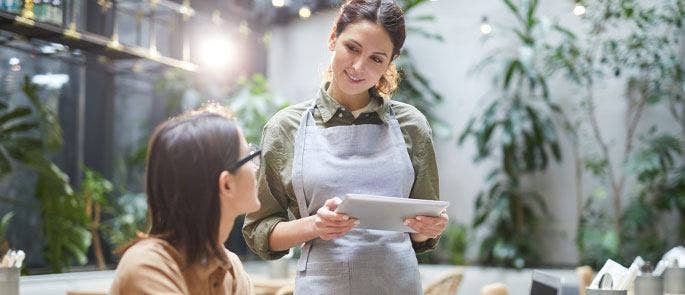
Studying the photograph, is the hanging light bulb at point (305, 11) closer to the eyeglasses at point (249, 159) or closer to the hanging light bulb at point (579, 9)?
the hanging light bulb at point (579, 9)

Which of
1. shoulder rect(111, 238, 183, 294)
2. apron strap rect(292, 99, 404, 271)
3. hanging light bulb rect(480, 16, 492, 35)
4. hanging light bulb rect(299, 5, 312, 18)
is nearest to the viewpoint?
shoulder rect(111, 238, 183, 294)

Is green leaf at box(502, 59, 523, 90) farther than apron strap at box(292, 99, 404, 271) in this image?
Yes

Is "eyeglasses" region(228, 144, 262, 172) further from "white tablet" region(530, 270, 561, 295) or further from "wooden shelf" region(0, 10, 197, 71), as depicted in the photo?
"wooden shelf" region(0, 10, 197, 71)

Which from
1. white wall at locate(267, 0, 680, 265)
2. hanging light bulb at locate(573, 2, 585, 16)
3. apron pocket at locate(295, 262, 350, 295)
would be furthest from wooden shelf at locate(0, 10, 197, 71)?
apron pocket at locate(295, 262, 350, 295)

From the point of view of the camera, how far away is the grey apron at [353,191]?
2100mm

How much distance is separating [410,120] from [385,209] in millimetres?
420

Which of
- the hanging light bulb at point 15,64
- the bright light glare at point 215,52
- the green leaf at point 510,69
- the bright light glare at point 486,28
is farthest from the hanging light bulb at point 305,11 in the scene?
the hanging light bulb at point 15,64

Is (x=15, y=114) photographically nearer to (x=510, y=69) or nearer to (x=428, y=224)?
(x=510, y=69)

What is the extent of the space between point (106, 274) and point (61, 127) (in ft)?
4.09

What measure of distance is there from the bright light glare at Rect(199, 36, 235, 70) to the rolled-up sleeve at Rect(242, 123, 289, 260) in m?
6.01

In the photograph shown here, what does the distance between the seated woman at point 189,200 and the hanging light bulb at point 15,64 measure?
4869 mm

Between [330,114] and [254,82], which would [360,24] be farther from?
[254,82]

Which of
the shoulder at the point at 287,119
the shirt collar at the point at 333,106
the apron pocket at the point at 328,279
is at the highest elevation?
the shirt collar at the point at 333,106

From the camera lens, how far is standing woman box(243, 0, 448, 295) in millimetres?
2102
